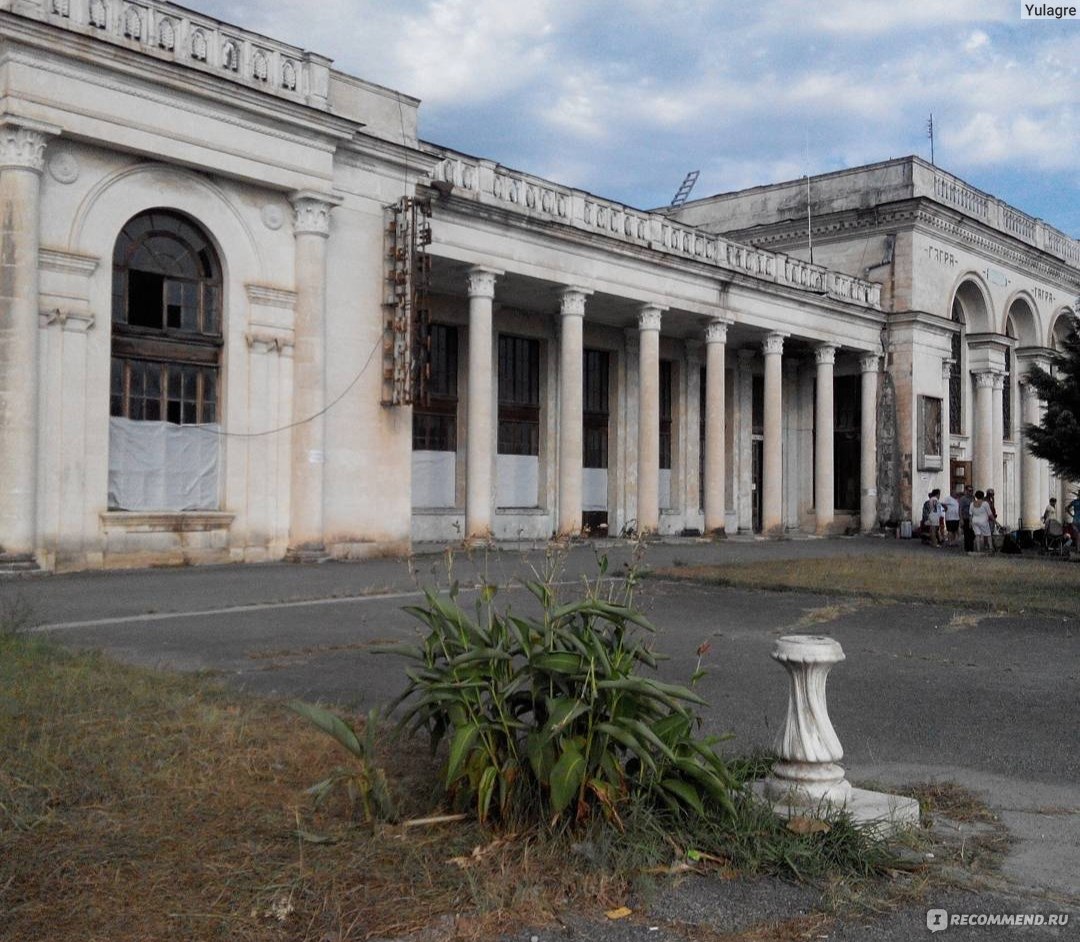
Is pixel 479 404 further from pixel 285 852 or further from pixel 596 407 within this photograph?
pixel 285 852

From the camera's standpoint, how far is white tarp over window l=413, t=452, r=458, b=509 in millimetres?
25828

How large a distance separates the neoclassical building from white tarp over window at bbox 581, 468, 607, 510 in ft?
0.38

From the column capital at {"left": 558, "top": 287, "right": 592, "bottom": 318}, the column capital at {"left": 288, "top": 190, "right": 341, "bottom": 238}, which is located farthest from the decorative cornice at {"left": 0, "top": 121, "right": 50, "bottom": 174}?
the column capital at {"left": 558, "top": 287, "right": 592, "bottom": 318}

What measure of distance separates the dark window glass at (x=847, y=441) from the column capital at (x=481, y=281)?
17.1 meters

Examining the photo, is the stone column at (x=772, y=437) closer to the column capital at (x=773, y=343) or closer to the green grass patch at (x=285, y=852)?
the column capital at (x=773, y=343)

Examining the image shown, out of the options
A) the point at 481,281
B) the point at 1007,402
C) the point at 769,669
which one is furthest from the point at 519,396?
the point at 1007,402

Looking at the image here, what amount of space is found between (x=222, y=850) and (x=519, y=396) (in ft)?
81.0

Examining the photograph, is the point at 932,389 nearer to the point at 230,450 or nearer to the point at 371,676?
the point at 230,450

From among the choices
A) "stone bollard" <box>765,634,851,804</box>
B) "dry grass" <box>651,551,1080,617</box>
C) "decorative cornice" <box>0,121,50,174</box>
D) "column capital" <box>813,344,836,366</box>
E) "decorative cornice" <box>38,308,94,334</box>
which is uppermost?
"decorative cornice" <box>0,121,50,174</box>

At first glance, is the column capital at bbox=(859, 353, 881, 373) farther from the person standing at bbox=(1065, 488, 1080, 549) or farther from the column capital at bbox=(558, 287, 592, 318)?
the column capital at bbox=(558, 287, 592, 318)

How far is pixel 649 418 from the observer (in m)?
27.0

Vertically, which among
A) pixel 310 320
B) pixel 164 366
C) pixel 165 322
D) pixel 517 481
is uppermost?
pixel 310 320

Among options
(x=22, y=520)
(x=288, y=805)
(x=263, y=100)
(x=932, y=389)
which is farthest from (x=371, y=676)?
(x=932, y=389)

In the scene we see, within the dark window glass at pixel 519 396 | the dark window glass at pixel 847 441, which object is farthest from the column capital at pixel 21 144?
the dark window glass at pixel 847 441
